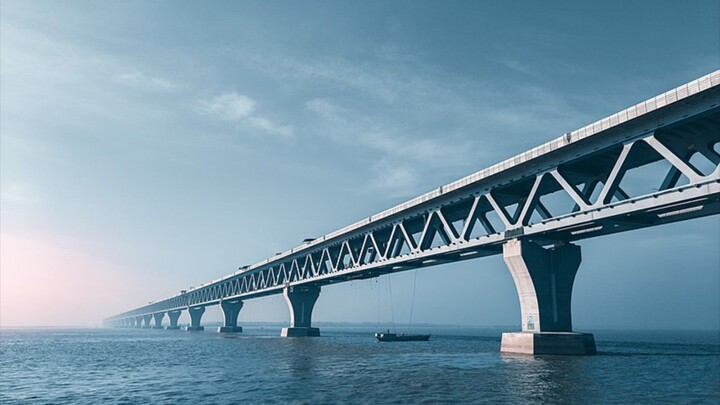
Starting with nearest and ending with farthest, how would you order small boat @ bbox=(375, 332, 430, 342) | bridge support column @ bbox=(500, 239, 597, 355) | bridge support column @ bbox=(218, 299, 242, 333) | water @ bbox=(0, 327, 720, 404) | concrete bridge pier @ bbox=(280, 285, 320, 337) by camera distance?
water @ bbox=(0, 327, 720, 404) → bridge support column @ bbox=(500, 239, 597, 355) → small boat @ bbox=(375, 332, 430, 342) → concrete bridge pier @ bbox=(280, 285, 320, 337) → bridge support column @ bbox=(218, 299, 242, 333)

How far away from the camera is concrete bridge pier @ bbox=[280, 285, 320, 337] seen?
111m

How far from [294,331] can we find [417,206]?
57497mm

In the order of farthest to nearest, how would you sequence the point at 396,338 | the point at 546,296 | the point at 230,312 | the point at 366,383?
the point at 230,312 < the point at 396,338 < the point at 546,296 < the point at 366,383

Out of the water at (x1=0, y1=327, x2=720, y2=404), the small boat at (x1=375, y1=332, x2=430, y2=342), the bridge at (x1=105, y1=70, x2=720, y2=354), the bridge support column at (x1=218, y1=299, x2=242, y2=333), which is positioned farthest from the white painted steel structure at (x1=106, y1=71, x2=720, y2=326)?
the bridge support column at (x1=218, y1=299, x2=242, y2=333)

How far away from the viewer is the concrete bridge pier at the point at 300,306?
111438 mm

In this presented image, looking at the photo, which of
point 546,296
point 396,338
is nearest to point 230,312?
point 396,338

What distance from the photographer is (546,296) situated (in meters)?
47.6

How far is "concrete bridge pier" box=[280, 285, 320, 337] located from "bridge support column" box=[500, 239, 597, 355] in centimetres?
6740

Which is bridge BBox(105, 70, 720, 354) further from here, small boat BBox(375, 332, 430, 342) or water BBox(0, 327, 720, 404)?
small boat BBox(375, 332, 430, 342)

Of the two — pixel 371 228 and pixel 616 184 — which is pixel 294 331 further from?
pixel 616 184

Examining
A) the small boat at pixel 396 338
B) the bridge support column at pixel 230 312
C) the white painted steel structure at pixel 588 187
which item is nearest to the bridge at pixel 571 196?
the white painted steel structure at pixel 588 187

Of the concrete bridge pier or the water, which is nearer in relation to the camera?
the water

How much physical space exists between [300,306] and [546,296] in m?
71.5

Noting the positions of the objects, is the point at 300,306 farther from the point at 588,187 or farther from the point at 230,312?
the point at 588,187
